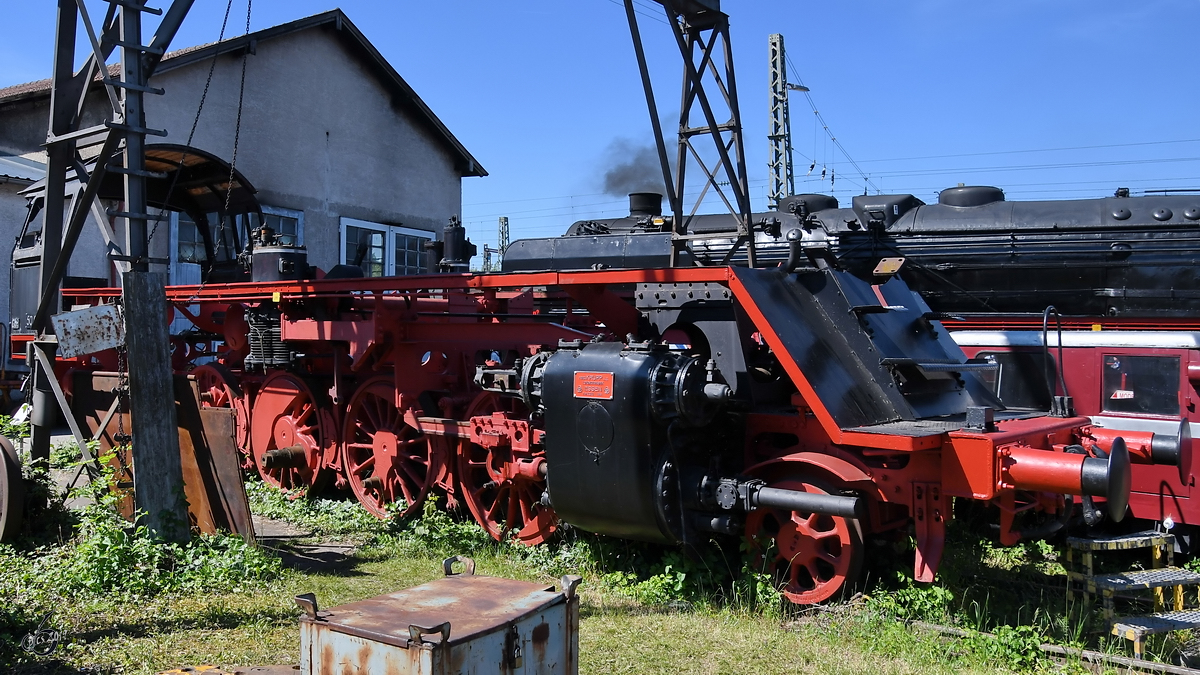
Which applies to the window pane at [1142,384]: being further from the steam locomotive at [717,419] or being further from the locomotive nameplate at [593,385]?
the locomotive nameplate at [593,385]

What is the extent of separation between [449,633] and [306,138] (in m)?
16.0

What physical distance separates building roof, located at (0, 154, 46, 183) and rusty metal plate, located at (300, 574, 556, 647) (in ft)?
42.0

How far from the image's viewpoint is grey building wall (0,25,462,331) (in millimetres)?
14336

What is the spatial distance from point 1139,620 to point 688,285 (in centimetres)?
306

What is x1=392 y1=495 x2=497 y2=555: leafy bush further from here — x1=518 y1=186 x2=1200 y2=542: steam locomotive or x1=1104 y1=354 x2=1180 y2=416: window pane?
x1=1104 y1=354 x2=1180 y2=416: window pane

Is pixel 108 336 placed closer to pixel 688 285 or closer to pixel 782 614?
pixel 688 285

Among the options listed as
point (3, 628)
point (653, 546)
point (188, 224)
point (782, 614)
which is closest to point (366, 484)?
point (653, 546)

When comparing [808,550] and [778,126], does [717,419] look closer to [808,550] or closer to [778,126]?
[808,550]

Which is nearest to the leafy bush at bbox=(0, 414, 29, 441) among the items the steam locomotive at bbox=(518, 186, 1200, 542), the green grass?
the green grass

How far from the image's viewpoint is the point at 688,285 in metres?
5.86

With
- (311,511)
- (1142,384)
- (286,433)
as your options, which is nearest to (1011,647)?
(1142,384)

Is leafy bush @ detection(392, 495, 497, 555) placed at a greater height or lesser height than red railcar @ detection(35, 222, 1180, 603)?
lesser

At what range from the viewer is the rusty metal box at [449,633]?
261cm

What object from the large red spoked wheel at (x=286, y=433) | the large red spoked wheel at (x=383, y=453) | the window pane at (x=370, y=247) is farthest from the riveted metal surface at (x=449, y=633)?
the window pane at (x=370, y=247)
